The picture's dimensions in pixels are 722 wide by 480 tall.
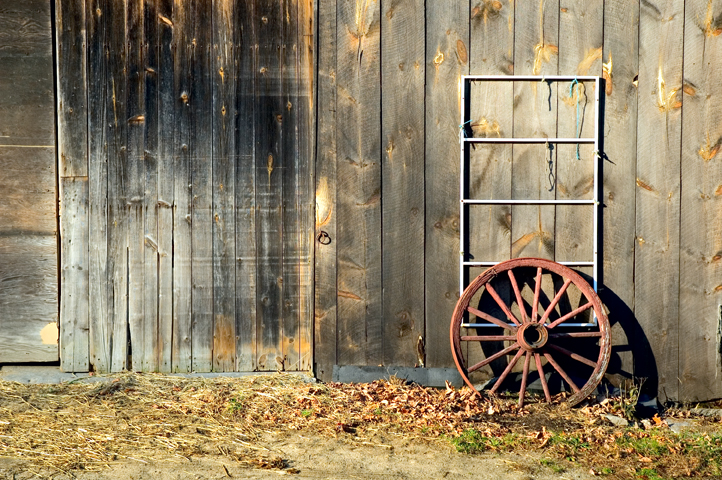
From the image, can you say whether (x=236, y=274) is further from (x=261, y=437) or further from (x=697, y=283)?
(x=697, y=283)

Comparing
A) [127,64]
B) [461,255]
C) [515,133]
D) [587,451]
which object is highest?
[127,64]

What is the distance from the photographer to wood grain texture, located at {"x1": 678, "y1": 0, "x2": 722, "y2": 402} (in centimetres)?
485

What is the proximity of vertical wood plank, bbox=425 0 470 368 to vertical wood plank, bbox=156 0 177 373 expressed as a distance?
66.9 inches

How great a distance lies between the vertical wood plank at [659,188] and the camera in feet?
15.9

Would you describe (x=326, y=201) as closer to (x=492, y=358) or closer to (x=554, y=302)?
(x=492, y=358)

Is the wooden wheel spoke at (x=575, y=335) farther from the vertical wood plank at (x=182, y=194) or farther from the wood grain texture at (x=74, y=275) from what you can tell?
the wood grain texture at (x=74, y=275)

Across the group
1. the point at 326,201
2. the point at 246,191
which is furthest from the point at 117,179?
the point at 326,201

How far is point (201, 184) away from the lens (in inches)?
198

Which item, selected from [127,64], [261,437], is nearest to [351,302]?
[261,437]

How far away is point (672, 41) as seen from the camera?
4.86 m

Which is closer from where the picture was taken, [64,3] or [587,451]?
[587,451]

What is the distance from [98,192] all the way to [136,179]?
0.88ft

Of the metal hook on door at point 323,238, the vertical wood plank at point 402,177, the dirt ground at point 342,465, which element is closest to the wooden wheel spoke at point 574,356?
the vertical wood plank at point 402,177

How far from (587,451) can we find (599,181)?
5.94 ft
